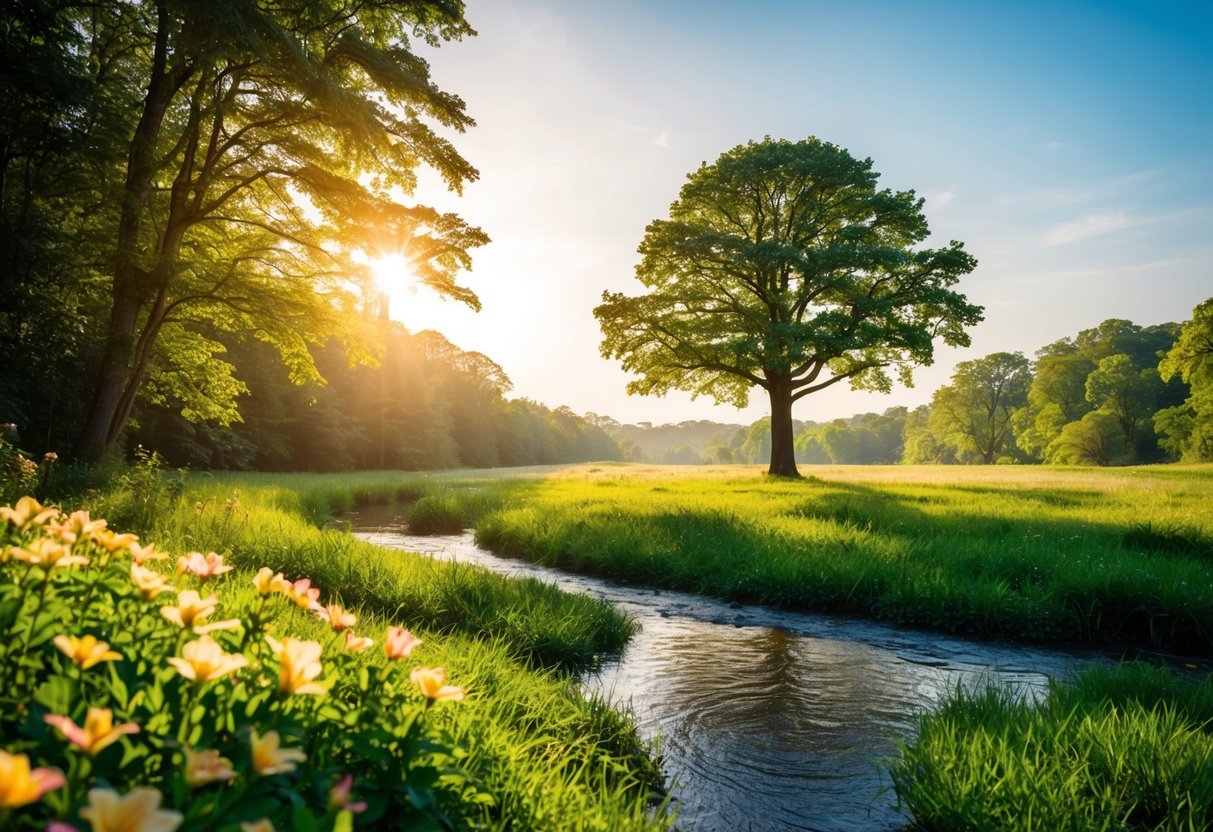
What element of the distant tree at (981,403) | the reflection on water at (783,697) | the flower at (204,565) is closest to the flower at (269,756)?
the flower at (204,565)

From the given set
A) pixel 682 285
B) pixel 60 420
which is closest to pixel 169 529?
pixel 60 420

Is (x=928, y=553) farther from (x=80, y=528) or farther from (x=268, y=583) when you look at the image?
(x=80, y=528)

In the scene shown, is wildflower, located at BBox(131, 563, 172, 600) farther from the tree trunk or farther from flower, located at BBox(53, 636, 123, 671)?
the tree trunk

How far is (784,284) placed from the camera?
71.8 ft

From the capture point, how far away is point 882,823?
10.6 ft

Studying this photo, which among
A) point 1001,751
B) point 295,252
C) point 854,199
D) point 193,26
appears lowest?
point 1001,751

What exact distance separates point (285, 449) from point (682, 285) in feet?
90.8

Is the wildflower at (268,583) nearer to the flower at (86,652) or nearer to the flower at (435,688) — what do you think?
the flower at (86,652)

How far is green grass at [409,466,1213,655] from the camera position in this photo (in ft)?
22.9

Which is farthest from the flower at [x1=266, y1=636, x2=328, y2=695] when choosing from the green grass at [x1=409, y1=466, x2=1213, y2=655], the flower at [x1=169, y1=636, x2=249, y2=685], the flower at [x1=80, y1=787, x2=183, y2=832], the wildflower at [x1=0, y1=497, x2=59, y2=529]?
the green grass at [x1=409, y1=466, x2=1213, y2=655]

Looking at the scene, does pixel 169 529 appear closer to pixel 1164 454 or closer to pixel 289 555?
pixel 289 555

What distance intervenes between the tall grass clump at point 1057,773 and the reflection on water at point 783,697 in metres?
0.32

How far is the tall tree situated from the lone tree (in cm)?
1009

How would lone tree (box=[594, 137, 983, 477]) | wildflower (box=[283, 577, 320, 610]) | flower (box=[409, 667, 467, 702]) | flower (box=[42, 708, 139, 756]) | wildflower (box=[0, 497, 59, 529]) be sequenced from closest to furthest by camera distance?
1. flower (box=[42, 708, 139, 756])
2. flower (box=[409, 667, 467, 702])
3. wildflower (box=[283, 577, 320, 610])
4. wildflower (box=[0, 497, 59, 529])
5. lone tree (box=[594, 137, 983, 477])
